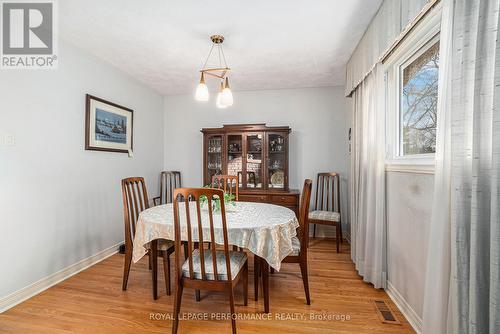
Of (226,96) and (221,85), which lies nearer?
(226,96)

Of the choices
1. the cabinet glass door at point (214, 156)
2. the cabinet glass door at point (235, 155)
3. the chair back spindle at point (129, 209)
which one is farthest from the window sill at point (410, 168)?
the cabinet glass door at point (214, 156)

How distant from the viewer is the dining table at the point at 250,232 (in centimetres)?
165

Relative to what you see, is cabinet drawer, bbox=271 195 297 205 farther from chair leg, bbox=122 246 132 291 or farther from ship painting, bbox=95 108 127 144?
ship painting, bbox=95 108 127 144

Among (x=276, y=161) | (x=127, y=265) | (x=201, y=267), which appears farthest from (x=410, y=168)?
(x=127, y=265)

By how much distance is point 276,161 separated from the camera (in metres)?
3.73

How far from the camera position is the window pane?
1.68 m

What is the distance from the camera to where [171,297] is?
209 cm

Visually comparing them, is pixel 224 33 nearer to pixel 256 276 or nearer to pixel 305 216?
pixel 305 216

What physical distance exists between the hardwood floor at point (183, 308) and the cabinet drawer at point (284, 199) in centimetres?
110

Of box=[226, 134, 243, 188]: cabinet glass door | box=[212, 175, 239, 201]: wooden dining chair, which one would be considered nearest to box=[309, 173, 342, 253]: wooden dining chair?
box=[226, 134, 243, 188]: cabinet glass door

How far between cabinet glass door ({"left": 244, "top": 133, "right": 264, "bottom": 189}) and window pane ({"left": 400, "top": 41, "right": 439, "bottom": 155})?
2.00 m

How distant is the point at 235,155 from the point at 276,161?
2.12ft

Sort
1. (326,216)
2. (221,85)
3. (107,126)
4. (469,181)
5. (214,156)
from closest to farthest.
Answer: (469,181) < (221,85) < (107,126) < (326,216) < (214,156)

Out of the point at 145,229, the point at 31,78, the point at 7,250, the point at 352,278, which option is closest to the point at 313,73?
A: the point at 352,278
